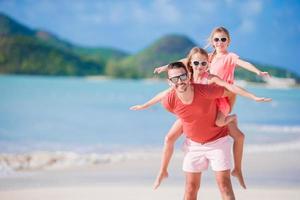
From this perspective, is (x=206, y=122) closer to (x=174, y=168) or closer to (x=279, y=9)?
(x=174, y=168)

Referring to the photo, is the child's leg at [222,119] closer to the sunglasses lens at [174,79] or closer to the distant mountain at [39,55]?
the sunglasses lens at [174,79]

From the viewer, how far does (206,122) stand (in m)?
3.43

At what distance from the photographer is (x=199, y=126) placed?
344 centimetres

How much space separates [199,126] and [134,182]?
269 centimetres

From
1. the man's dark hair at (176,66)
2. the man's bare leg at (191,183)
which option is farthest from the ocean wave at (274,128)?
the man's dark hair at (176,66)

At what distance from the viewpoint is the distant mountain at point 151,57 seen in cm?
5035

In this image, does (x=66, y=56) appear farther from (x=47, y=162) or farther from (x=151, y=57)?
(x=47, y=162)

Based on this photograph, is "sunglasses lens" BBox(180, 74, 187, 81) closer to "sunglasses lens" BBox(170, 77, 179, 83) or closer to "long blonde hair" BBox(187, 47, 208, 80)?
"sunglasses lens" BBox(170, 77, 179, 83)

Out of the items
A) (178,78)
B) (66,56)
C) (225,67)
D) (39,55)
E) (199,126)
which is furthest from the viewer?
(66,56)

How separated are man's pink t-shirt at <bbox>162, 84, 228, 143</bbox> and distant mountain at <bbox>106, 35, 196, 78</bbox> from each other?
146 feet

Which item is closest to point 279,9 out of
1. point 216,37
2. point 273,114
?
point 273,114

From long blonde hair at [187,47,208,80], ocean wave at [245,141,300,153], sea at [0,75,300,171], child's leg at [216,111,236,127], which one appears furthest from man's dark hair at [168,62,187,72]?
sea at [0,75,300,171]

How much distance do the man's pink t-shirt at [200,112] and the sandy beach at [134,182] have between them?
5.49ft

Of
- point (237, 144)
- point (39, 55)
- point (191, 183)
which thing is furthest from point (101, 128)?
point (39, 55)
